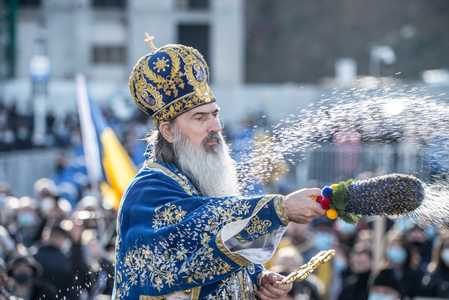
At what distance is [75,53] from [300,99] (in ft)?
42.2

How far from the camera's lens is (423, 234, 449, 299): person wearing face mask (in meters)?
12.7

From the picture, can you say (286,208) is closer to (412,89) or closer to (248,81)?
(412,89)

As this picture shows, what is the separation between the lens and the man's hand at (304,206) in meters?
5.57

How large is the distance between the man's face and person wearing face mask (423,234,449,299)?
6583mm

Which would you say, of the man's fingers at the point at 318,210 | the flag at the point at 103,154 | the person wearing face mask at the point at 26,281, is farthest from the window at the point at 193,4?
the man's fingers at the point at 318,210

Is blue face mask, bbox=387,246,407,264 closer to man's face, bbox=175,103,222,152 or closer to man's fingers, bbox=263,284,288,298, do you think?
man's fingers, bbox=263,284,288,298

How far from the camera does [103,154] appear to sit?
1569cm

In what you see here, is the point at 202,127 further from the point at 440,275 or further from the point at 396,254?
the point at 396,254

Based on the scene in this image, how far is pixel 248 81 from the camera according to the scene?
5712 cm

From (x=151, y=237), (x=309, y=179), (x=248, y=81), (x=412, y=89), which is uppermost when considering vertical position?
(x=412, y=89)

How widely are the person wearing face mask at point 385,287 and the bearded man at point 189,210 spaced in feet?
17.2

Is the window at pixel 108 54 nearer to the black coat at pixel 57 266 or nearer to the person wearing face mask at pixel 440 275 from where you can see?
the black coat at pixel 57 266

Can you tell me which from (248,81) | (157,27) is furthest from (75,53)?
(248,81)

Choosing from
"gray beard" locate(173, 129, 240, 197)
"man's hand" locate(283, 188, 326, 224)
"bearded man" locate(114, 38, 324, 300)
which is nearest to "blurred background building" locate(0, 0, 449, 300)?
"gray beard" locate(173, 129, 240, 197)
